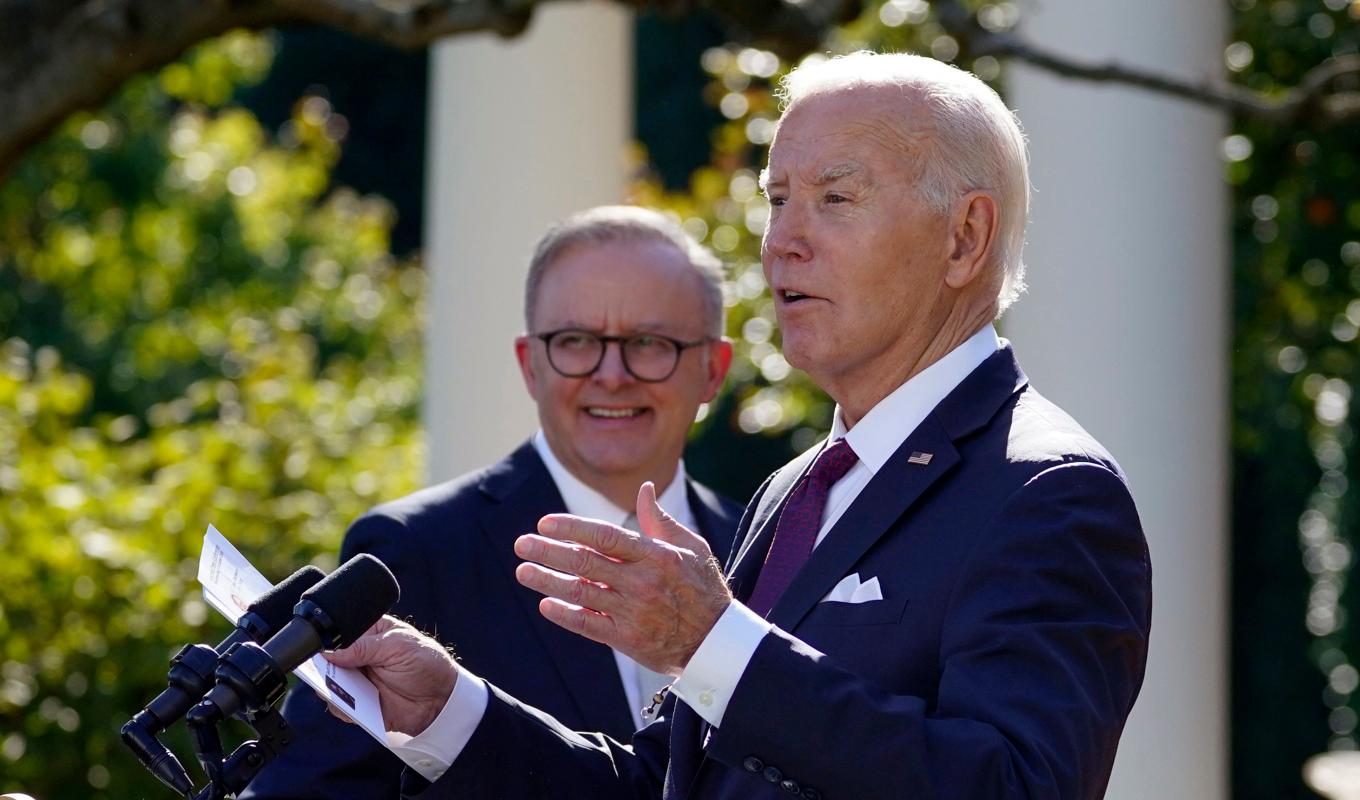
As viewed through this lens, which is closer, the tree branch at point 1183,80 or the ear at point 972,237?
the ear at point 972,237

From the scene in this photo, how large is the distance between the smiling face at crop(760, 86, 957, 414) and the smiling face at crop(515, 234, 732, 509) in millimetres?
1475

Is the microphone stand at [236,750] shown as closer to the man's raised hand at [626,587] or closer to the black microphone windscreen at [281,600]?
the black microphone windscreen at [281,600]

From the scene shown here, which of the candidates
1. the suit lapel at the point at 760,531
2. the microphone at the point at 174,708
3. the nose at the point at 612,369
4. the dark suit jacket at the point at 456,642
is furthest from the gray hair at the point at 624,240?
the microphone at the point at 174,708

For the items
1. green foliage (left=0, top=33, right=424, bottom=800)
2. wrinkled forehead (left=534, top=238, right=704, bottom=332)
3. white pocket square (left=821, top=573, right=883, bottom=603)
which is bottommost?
green foliage (left=0, top=33, right=424, bottom=800)

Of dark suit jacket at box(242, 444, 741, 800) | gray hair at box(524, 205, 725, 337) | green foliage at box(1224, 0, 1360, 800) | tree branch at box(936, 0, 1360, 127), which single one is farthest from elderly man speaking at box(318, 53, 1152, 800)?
green foliage at box(1224, 0, 1360, 800)

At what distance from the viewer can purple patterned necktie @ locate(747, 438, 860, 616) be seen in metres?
2.70

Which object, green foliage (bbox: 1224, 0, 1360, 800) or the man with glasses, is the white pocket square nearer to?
the man with glasses

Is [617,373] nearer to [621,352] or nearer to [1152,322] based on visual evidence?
[621,352]

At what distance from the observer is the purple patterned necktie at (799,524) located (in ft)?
8.85

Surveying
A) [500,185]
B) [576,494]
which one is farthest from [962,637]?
[500,185]

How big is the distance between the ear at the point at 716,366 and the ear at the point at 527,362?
406mm

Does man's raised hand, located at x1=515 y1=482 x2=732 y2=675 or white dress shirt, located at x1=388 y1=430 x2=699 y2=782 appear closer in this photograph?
man's raised hand, located at x1=515 y1=482 x2=732 y2=675

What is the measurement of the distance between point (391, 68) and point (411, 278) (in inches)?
421

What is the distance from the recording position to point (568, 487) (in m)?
4.17
